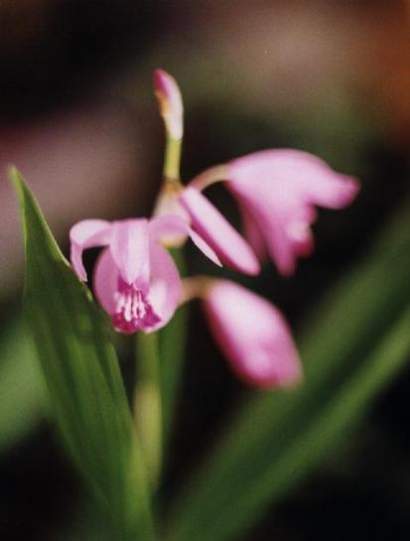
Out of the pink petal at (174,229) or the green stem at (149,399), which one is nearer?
the pink petal at (174,229)

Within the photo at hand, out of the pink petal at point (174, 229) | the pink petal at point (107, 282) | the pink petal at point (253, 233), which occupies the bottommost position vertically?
the pink petal at point (253, 233)

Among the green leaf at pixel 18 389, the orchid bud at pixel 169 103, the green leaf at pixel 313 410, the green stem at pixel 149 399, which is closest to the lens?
the orchid bud at pixel 169 103

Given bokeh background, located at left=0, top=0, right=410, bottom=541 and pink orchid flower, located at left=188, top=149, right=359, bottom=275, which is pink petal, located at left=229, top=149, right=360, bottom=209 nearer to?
pink orchid flower, located at left=188, top=149, right=359, bottom=275

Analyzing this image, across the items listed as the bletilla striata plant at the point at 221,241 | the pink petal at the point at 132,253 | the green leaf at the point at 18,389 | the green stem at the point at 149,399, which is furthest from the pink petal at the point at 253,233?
the green leaf at the point at 18,389

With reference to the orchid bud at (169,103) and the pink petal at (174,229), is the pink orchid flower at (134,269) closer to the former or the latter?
the pink petal at (174,229)

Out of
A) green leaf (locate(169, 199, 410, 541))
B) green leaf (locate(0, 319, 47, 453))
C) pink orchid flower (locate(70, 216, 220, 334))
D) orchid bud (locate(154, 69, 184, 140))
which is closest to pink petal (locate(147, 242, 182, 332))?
pink orchid flower (locate(70, 216, 220, 334))

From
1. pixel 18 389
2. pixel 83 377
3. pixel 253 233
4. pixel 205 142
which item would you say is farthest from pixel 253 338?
pixel 205 142

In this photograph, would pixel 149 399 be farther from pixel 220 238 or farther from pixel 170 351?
pixel 220 238
